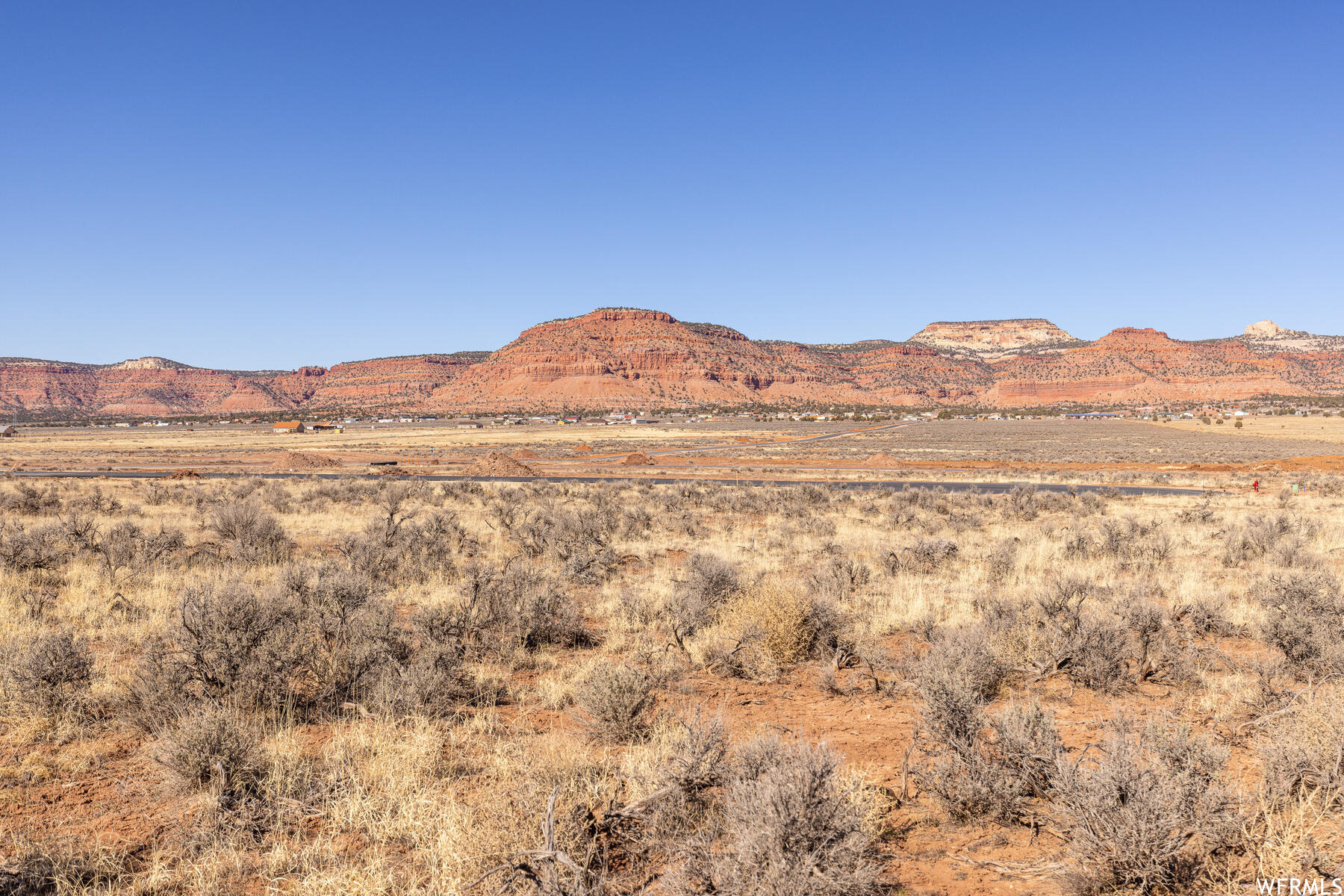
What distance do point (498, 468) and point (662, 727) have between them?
32.4m

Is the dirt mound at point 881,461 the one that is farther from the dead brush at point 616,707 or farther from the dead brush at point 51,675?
the dead brush at point 51,675

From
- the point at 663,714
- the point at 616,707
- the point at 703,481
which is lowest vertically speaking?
the point at 703,481

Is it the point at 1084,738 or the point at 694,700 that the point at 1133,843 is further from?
the point at 694,700

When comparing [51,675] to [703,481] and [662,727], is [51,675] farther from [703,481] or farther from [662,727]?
[703,481]

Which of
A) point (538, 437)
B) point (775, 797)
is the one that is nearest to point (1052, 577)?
point (775, 797)

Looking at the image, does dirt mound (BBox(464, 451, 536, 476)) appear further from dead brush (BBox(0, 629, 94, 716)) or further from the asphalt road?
dead brush (BBox(0, 629, 94, 716))

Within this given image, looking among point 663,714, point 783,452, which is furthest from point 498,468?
point 663,714

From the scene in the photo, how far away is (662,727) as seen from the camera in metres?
5.27

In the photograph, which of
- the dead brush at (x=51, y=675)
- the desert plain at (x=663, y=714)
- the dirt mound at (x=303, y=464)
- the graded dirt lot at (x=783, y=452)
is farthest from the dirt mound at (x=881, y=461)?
the dead brush at (x=51, y=675)

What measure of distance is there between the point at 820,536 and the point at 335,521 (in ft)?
41.0

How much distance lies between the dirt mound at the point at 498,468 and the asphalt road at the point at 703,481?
1037 millimetres

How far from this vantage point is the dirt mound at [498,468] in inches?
1414

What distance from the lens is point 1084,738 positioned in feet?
17.5

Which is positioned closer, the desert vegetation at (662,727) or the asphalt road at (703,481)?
the desert vegetation at (662,727)
